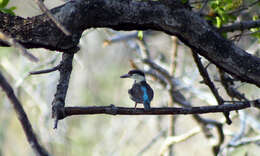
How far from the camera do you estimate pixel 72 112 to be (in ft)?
8.82

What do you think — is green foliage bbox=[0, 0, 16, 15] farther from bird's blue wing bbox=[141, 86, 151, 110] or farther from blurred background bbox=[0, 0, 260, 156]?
blurred background bbox=[0, 0, 260, 156]

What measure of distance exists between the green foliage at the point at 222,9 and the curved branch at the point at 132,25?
1.83 ft

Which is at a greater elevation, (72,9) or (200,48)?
(72,9)

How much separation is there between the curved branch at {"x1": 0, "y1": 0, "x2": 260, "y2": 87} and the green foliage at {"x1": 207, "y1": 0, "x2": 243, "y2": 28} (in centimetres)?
56

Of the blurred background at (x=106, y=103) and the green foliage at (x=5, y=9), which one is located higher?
the green foliage at (x=5, y=9)

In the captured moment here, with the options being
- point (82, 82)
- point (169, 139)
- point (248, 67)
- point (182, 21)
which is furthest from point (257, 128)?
point (82, 82)

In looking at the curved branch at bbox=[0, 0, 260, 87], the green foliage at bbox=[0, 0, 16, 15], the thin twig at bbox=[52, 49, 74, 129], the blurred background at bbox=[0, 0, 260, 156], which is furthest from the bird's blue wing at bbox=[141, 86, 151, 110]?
the blurred background at bbox=[0, 0, 260, 156]

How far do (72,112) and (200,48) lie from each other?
1088 millimetres

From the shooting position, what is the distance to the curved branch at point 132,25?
269cm

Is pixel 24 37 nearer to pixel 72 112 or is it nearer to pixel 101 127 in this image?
pixel 72 112

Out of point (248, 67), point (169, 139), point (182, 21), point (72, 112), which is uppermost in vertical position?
point (182, 21)

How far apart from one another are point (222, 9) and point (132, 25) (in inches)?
40.3

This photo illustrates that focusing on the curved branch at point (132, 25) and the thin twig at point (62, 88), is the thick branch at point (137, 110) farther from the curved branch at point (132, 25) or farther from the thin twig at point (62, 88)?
the curved branch at point (132, 25)

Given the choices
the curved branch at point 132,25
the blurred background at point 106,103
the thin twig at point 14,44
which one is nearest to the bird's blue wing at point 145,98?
the curved branch at point 132,25
